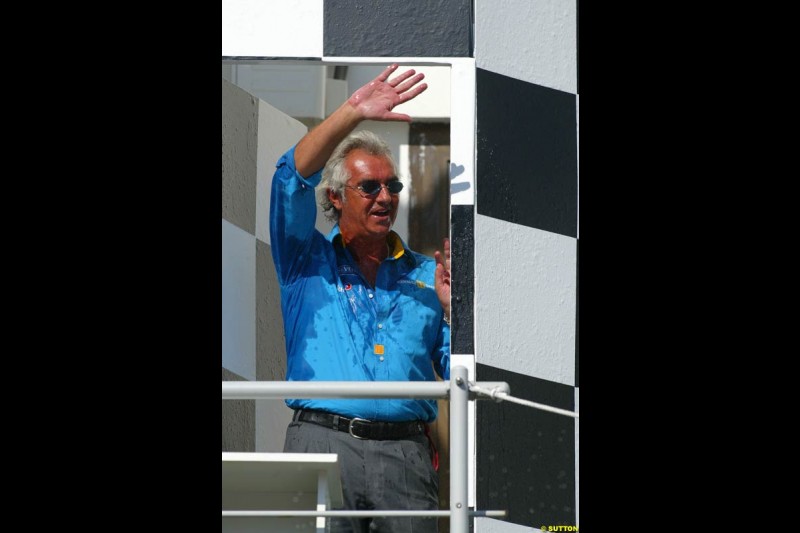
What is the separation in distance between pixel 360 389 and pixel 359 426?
82 cm

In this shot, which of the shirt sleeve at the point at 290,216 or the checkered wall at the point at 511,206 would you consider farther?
the shirt sleeve at the point at 290,216

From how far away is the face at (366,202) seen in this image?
267 centimetres

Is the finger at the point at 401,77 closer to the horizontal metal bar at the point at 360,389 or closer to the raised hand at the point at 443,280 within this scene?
the raised hand at the point at 443,280

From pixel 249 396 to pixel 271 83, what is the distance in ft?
3.68

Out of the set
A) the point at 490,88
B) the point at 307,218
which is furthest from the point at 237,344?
the point at 490,88

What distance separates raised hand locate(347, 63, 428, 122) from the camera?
239 cm

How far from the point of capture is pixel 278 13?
2385mm

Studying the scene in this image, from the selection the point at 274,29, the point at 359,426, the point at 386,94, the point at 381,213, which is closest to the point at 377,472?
the point at 359,426

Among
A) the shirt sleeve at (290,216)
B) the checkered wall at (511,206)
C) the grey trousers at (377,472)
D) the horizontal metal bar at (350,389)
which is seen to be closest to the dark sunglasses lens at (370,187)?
the shirt sleeve at (290,216)

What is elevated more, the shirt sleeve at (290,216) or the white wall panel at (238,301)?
the shirt sleeve at (290,216)

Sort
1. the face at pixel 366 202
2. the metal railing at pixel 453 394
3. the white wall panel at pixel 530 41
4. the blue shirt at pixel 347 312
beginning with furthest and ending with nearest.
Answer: the face at pixel 366 202 → the blue shirt at pixel 347 312 → the white wall panel at pixel 530 41 → the metal railing at pixel 453 394

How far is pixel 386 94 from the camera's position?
7.96 ft

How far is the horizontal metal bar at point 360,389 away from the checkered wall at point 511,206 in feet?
2.11

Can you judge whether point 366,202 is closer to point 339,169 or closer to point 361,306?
point 339,169
